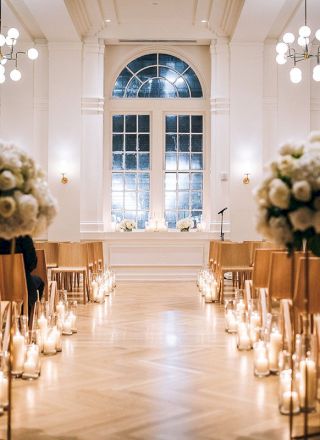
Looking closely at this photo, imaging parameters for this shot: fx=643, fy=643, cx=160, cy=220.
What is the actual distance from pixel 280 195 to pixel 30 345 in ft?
8.17

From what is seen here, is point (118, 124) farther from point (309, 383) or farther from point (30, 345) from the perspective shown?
point (309, 383)

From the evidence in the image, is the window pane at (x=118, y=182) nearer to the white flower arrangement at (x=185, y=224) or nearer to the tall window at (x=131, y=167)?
the tall window at (x=131, y=167)

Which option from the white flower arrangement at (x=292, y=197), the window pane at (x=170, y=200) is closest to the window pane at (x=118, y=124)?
the window pane at (x=170, y=200)

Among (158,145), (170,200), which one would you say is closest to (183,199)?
(170,200)

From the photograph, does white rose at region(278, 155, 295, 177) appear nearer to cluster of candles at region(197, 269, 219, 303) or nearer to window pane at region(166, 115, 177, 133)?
cluster of candles at region(197, 269, 219, 303)

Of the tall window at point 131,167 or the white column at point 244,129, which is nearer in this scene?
the white column at point 244,129

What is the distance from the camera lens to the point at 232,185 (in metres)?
13.6

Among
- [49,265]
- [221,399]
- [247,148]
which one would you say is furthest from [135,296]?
[221,399]

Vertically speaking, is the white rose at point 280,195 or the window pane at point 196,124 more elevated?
the window pane at point 196,124

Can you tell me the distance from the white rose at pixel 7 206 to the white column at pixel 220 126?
11.1 metres

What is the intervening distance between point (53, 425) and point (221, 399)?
1089 mm

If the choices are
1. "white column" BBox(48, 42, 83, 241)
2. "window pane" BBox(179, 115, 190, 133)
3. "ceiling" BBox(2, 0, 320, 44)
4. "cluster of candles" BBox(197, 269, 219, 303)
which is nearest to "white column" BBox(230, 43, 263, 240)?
"ceiling" BBox(2, 0, 320, 44)

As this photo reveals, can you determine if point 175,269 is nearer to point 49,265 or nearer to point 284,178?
point 49,265

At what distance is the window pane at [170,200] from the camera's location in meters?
14.4
